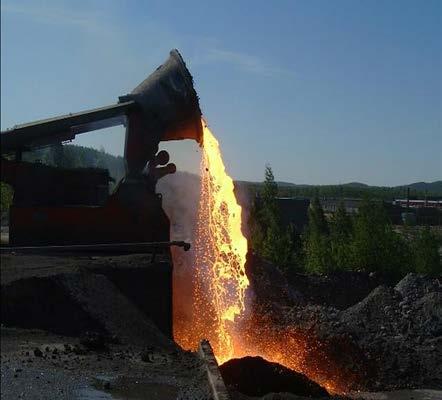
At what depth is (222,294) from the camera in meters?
16.3

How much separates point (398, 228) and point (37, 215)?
24.3 meters

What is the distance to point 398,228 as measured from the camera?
111ft

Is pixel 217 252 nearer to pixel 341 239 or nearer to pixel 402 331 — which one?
pixel 402 331

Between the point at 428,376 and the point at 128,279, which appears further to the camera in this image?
the point at 428,376

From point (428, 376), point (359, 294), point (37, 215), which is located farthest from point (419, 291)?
point (37, 215)

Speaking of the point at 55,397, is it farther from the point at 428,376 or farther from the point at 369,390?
the point at 428,376

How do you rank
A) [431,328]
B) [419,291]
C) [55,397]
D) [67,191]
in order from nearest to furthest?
1. [55,397]
2. [67,191]
3. [431,328]
4. [419,291]

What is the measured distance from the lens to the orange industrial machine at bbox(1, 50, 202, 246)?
42.0 ft

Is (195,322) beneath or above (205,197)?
beneath

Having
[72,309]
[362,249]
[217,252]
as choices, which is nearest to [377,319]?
[217,252]

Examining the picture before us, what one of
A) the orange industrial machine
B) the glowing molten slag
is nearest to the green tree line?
the glowing molten slag

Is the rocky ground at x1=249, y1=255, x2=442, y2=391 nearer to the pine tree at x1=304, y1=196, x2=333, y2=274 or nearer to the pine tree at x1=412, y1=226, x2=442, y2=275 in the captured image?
the pine tree at x1=304, y1=196, x2=333, y2=274

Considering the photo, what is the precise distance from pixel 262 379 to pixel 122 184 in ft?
16.3

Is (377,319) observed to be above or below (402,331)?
above
